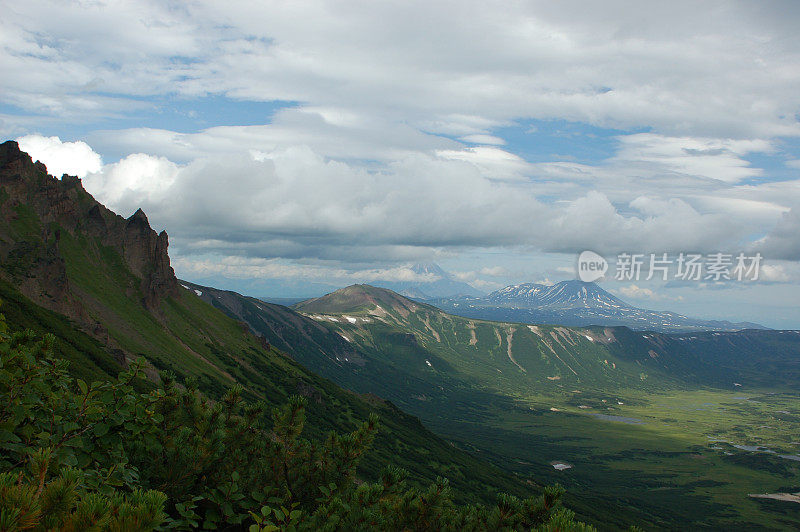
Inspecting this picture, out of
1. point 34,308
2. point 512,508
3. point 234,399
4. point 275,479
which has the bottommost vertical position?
point 34,308

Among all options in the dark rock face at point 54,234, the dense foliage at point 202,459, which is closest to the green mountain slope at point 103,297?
the dark rock face at point 54,234

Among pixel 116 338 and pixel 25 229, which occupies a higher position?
pixel 25 229

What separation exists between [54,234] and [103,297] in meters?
24.3

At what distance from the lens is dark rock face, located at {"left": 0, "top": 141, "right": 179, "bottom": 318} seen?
118688 millimetres

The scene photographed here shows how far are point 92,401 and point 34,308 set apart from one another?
123 meters

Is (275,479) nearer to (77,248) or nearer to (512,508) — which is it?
(512,508)

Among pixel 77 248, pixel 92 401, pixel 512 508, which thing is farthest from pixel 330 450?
A: pixel 77 248

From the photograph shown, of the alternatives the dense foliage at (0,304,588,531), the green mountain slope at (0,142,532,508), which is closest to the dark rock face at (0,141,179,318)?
the green mountain slope at (0,142,532,508)

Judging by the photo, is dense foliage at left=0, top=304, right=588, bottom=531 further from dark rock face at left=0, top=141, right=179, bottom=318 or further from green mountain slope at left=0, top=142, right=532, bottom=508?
dark rock face at left=0, top=141, right=179, bottom=318

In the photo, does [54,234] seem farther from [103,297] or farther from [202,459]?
[202,459]

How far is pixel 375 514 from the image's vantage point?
39.6 ft

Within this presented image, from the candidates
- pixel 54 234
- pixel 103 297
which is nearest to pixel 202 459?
pixel 103 297

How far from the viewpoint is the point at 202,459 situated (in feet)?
41.7

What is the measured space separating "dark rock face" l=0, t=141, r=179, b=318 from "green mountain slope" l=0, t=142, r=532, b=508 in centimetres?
32
